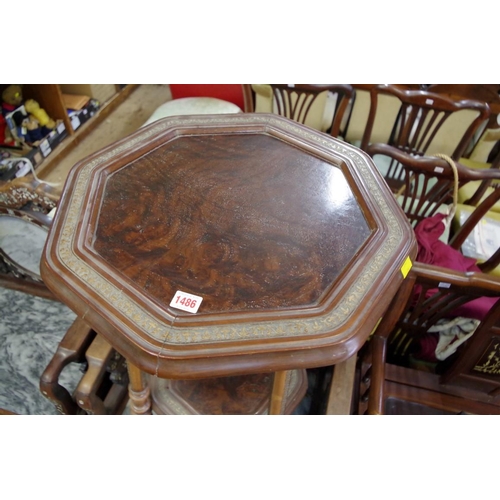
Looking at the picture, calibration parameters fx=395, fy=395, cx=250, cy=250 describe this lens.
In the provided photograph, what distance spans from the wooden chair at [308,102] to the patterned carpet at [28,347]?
1.36 meters

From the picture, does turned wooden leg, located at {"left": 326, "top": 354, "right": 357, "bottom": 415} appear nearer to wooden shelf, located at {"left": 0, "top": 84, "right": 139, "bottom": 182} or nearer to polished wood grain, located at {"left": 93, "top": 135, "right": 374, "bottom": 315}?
polished wood grain, located at {"left": 93, "top": 135, "right": 374, "bottom": 315}

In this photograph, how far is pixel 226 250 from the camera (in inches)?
35.5

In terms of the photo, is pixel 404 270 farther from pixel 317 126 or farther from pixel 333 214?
pixel 317 126

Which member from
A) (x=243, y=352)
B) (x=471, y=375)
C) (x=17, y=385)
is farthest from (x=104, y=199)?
(x=471, y=375)

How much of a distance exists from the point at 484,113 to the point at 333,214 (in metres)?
1.18

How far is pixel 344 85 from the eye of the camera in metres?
1.76

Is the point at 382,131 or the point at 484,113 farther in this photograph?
the point at 382,131

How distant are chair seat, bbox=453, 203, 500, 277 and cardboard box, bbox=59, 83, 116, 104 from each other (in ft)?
8.44

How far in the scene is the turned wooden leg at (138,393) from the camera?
42.5 inches

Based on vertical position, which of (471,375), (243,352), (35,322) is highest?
(243,352)

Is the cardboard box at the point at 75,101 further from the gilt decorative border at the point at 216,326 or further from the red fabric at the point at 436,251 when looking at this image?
the red fabric at the point at 436,251

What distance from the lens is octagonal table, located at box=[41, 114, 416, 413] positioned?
739mm

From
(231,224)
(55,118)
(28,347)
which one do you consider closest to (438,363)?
(231,224)

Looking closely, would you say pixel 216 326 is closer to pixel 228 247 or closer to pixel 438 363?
pixel 228 247
